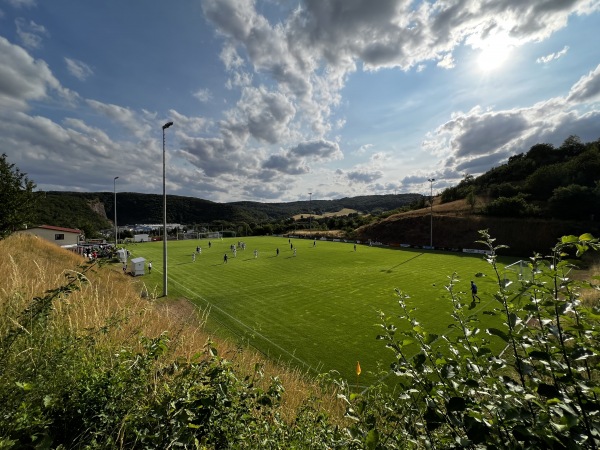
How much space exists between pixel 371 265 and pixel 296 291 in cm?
1499

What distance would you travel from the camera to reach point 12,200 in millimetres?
17547

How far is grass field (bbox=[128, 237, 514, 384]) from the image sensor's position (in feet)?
41.3

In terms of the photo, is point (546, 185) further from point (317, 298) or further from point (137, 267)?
point (137, 267)

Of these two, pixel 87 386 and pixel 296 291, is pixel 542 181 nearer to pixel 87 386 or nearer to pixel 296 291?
pixel 296 291

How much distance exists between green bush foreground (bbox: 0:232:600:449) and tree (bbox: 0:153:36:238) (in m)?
18.0

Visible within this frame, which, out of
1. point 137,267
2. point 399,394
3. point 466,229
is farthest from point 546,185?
Result: point 399,394

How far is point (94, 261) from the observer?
13.0 ft

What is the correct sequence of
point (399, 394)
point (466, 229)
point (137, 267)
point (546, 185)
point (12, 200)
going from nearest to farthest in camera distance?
1. point (399, 394)
2. point (12, 200)
3. point (137, 267)
4. point (466, 229)
5. point (546, 185)

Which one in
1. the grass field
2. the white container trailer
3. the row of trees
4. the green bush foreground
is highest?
the row of trees

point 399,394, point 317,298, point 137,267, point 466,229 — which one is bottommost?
point 317,298

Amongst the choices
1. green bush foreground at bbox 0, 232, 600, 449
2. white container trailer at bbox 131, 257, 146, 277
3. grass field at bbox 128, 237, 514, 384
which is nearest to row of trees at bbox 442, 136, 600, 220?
grass field at bbox 128, 237, 514, 384

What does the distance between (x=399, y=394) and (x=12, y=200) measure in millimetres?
23801

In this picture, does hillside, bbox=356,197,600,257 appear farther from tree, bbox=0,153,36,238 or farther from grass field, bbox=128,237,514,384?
tree, bbox=0,153,36,238

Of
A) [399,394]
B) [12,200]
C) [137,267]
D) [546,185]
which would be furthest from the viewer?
[546,185]
